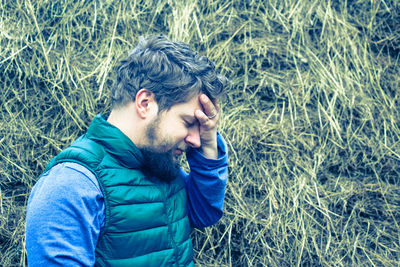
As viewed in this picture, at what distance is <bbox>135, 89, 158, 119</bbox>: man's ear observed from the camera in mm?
1172

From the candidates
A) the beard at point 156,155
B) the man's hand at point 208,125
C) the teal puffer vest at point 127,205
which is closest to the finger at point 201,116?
the man's hand at point 208,125

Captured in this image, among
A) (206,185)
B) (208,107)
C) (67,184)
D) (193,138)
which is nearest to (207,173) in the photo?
(206,185)

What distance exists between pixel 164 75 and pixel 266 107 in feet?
2.36

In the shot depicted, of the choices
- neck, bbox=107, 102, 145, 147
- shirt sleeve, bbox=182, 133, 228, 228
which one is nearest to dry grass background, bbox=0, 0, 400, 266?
shirt sleeve, bbox=182, 133, 228, 228

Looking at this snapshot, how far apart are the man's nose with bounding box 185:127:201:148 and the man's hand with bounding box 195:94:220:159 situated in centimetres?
3

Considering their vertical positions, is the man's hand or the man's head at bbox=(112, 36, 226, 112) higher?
the man's head at bbox=(112, 36, 226, 112)

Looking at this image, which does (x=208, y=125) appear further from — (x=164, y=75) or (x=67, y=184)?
(x=67, y=184)

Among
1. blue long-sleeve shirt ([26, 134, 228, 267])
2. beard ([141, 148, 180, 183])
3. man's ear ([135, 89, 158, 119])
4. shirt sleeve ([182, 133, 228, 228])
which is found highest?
man's ear ([135, 89, 158, 119])

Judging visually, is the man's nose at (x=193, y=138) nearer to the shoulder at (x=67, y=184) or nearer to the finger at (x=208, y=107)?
the finger at (x=208, y=107)

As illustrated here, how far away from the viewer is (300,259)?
1523 mm

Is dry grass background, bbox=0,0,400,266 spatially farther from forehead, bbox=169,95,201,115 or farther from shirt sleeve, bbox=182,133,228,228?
forehead, bbox=169,95,201,115

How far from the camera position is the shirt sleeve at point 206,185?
1.35 meters

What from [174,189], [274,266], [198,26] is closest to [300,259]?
[274,266]

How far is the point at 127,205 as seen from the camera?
111 centimetres
